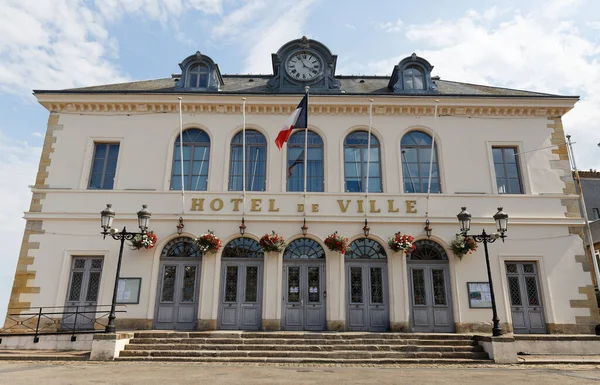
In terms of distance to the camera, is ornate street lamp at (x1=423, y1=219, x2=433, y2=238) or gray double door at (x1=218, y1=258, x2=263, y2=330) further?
ornate street lamp at (x1=423, y1=219, x2=433, y2=238)

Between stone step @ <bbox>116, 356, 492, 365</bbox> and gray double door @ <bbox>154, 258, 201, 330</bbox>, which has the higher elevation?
gray double door @ <bbox>154, 258, 201, 330</bbox>

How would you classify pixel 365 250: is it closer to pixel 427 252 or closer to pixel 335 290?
pixel 335 290

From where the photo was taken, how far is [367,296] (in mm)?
11133

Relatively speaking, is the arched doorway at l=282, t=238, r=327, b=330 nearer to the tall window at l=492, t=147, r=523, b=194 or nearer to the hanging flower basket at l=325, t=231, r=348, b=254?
the hanging flower basket at l=325, t=231, r=348, b=254

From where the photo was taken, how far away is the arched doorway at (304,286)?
10.9 meters

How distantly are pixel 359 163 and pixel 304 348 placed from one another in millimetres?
5643

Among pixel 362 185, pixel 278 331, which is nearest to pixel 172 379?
pixel 278 331

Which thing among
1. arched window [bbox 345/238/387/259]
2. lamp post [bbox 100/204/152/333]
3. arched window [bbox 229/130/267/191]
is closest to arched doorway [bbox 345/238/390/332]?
arched window [bbox 345/238/387/259]

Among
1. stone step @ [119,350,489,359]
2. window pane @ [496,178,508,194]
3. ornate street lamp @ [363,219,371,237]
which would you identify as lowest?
stone step @ [119,350,489,359]

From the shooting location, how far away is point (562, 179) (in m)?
12.0

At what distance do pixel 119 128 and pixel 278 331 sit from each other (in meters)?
7.66

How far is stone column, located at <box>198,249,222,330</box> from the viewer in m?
10.7

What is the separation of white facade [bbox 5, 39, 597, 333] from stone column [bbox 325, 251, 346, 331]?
0.03 metres

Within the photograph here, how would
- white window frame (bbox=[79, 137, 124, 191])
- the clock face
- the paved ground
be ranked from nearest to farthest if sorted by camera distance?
the paved ground
white window frame (bbox=[79, 137, 124, 191])
the clock face
